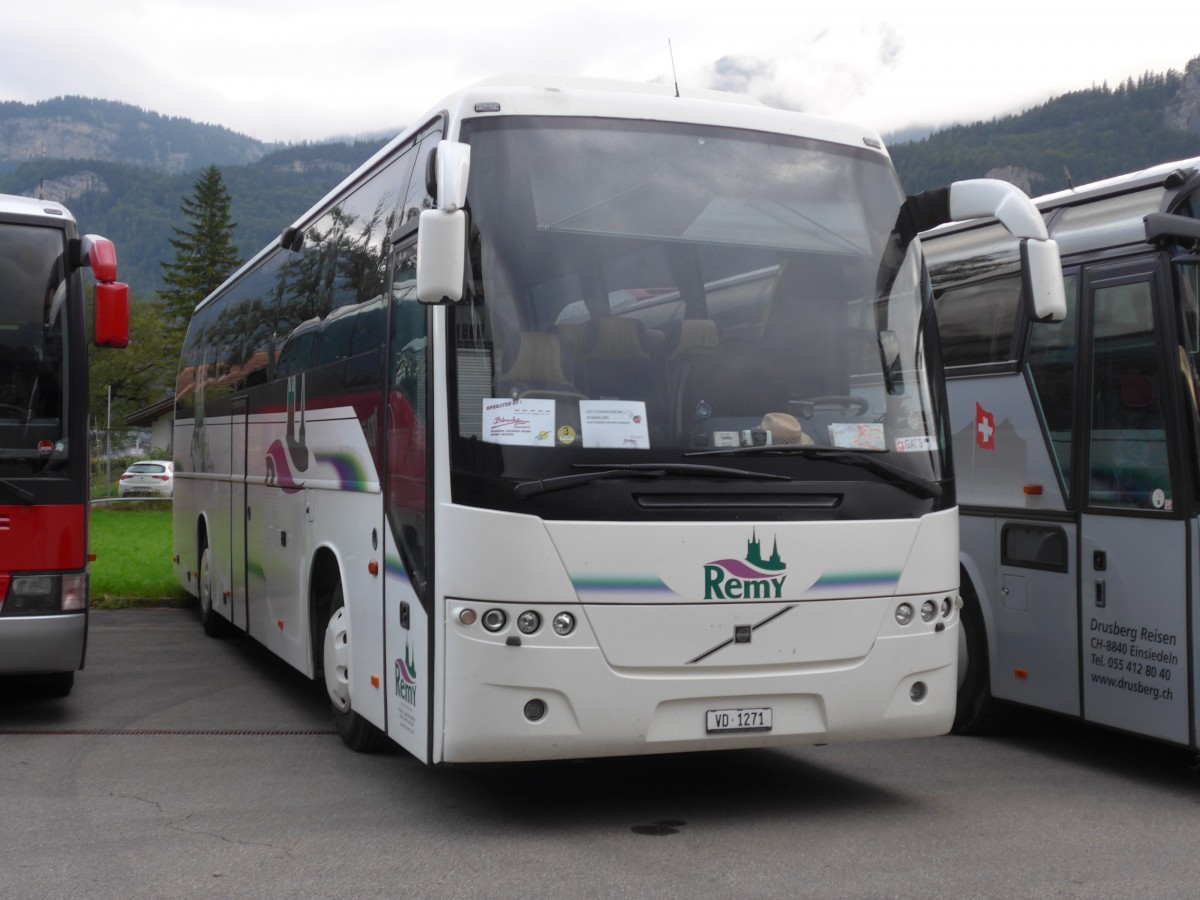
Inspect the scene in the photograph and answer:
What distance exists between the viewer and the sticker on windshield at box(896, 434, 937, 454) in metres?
6.45

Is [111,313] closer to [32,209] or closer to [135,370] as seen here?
[32,209]

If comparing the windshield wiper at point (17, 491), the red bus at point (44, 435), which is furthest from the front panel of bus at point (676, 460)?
the windshield wiper at point (17, 491)

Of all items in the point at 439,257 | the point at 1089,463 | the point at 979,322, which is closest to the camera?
the point at 439,257

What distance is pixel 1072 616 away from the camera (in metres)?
7.65

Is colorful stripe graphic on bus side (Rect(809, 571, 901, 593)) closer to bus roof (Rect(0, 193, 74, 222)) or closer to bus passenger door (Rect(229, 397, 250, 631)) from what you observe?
bus roof (Rect(0, 193, 74, 222))

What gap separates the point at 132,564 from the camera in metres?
20.2

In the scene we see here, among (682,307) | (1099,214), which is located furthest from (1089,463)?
(682,307)

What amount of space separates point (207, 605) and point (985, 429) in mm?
8076

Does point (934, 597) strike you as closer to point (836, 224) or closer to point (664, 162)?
point (836, 224)

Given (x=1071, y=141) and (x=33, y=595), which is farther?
(x=1071, y=141)

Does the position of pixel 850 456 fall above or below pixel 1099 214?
below

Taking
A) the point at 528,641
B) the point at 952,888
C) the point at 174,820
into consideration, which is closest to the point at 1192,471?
the point at 952,888

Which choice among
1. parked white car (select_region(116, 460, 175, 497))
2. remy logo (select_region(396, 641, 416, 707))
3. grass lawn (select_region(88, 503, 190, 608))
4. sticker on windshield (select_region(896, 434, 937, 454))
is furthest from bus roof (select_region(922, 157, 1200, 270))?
parked white car (select_region(116, 460, 175, 497))

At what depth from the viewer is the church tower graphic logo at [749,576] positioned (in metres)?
6.06
